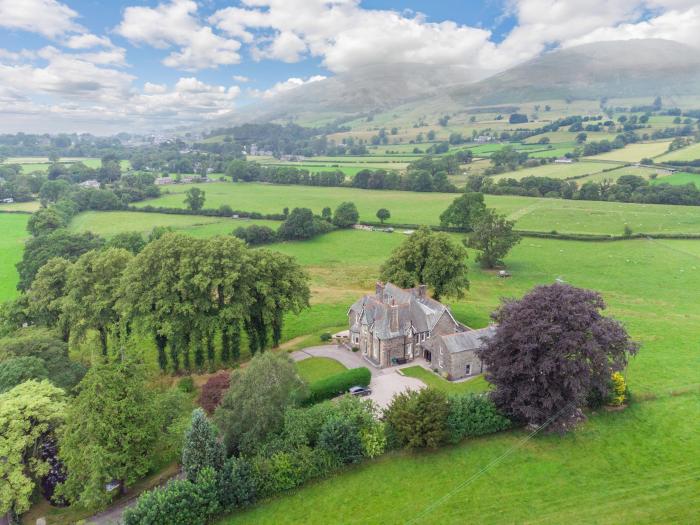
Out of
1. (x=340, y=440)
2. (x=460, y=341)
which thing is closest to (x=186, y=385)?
(x=340, y=440)

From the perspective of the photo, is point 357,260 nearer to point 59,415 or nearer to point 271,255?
point 271,255

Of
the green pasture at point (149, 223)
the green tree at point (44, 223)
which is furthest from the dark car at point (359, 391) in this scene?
the green tree at point (44, 223)

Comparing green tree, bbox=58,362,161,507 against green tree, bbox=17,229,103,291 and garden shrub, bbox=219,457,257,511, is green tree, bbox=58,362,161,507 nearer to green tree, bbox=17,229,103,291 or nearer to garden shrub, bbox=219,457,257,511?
garden shrub, bbox=219,457,257,511

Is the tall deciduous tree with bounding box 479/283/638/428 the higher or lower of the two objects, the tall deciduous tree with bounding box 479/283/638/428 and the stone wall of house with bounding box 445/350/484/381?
the higher

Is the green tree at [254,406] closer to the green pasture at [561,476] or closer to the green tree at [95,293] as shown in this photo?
the green pasture at [561,476]

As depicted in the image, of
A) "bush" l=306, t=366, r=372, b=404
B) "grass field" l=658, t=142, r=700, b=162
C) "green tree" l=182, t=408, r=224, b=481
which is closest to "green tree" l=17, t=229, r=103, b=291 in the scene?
"bush" l=306, t=366, r=372, b=404

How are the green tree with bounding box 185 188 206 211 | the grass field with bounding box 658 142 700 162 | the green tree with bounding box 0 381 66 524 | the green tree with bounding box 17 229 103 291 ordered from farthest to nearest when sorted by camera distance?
1. the grass field with bounding box 658 142 700 162
2. the green tree with bounding box 185 188 206 211
3. the green tree with bounding box 17 229 103 291
4. the green tree with bounding box 0 381 66 524
